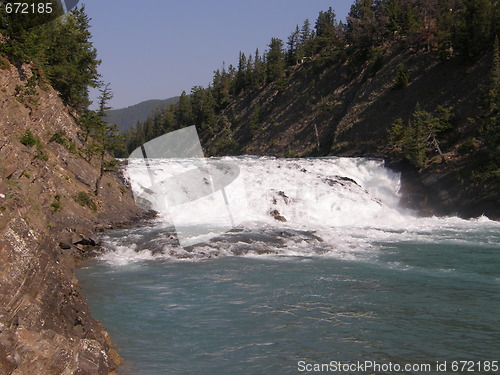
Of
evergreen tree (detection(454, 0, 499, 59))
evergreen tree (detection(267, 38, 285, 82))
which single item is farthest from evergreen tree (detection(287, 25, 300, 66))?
evergreen tree (detection(454, 0, 499, 59))

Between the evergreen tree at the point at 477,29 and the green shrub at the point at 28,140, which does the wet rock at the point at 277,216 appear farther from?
the evergreen tree at the point at 477,29

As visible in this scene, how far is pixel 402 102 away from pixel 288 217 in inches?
869

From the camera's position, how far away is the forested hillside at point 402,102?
2908cm

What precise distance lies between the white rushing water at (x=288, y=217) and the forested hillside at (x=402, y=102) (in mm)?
2991

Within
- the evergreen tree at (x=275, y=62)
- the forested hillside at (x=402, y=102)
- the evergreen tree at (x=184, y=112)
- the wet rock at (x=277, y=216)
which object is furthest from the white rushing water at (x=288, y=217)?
the evergreen tree at (x=184, y=112)

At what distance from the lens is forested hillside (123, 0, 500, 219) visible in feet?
95.4

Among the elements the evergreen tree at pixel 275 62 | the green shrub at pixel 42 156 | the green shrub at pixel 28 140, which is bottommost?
the green shrub at pixel 42 156

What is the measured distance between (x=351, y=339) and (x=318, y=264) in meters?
6.19

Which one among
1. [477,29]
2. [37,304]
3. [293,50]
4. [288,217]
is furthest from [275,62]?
[37,304]

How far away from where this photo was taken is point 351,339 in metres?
8.78

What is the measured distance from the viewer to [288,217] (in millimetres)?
25766

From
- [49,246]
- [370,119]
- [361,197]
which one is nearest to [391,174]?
[361,197]

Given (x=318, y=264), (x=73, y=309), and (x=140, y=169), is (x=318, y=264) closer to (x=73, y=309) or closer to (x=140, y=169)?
(x=73, y=309)

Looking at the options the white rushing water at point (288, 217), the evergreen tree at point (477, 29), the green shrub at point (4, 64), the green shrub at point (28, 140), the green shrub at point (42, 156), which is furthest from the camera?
the evergreen tree at point (477, 29)
